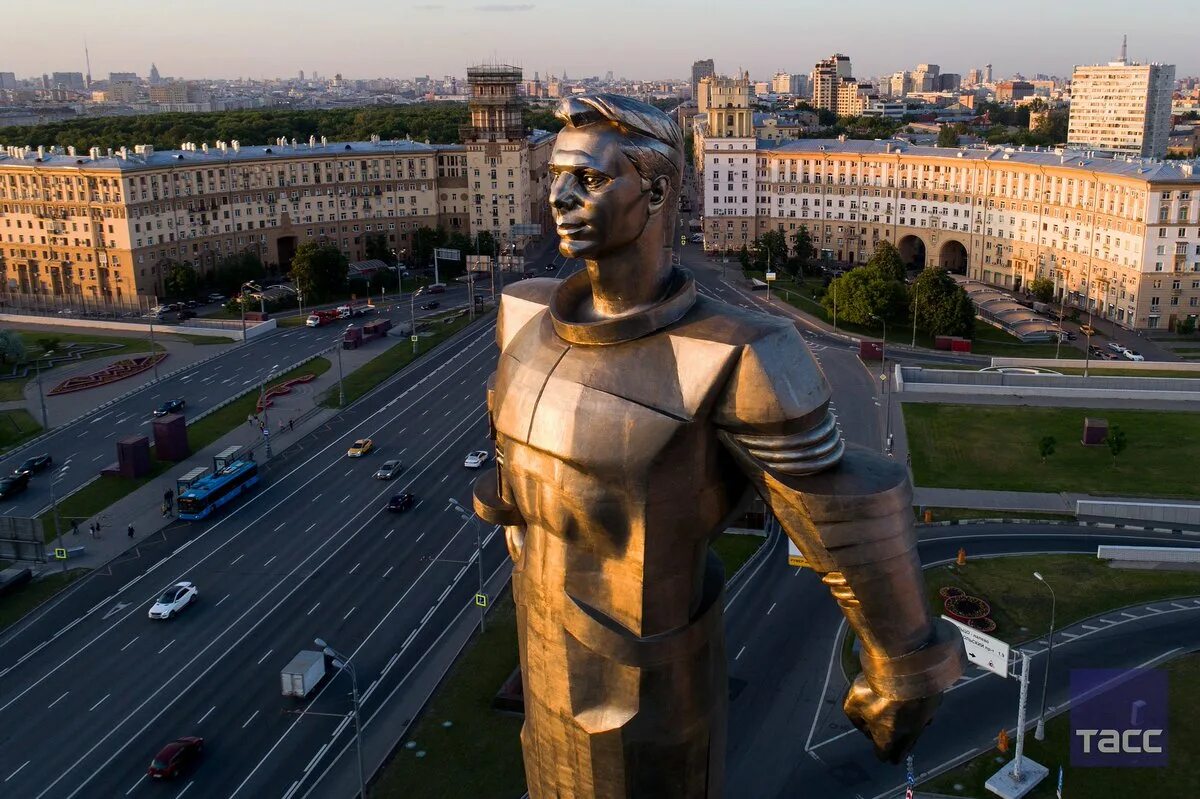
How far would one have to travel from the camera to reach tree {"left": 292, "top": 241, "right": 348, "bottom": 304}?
9150 cm

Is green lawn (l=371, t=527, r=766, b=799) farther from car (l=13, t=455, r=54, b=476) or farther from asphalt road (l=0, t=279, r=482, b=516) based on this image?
car (l=13, t=455, r=54, b=476)

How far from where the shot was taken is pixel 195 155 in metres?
99.2

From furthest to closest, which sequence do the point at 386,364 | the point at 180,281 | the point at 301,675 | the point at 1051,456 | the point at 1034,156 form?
the point at 1034,156
the point at 180,281
the point at 386,364
the point at 1051,456
the point at 301,675

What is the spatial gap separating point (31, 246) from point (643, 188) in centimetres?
10503

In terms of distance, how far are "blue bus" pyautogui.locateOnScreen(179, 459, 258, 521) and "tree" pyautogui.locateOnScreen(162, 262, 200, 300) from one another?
49110 mm

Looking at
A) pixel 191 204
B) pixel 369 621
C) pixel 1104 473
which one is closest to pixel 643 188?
pixel 369 621

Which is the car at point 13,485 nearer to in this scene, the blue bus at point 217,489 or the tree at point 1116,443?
the blue bus at point 217,489

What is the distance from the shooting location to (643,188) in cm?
733

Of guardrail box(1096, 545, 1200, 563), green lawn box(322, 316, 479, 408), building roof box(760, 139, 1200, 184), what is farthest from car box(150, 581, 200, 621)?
building roof box(760, 139, 1200, 184)

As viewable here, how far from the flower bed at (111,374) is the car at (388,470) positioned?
90.4 ft

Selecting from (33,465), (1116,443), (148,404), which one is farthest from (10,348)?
(1116,443)

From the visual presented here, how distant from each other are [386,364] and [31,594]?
34.5m

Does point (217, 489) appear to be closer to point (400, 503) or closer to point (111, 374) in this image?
point (400, 503)

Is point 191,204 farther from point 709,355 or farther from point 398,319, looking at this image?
point 709,355
